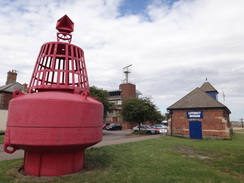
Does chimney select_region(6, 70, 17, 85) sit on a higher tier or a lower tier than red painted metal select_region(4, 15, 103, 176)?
higher

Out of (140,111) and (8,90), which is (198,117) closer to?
(140,111)

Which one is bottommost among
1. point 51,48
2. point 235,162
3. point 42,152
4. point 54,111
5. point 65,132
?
point 235,162

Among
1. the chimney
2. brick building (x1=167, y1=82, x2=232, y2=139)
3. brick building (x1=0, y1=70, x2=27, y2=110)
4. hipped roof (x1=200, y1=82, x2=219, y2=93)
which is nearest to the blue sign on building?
brick building (x1=167, y1=82, x2=232, y2=139)

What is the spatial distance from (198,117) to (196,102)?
1.96 meters

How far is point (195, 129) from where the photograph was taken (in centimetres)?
2089

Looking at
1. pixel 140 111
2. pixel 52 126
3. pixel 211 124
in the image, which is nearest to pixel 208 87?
pixel 211 124

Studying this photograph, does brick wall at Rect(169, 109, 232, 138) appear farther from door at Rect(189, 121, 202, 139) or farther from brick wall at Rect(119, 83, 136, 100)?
brick wall at Rect(119, 83, 136, 100)

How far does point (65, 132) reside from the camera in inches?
Answer: 219

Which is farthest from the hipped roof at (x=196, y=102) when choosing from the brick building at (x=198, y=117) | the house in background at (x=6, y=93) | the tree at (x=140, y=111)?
the house in background at (x=6, y=93)

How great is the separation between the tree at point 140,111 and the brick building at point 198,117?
11.6 ft

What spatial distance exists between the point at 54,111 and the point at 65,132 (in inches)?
28.9

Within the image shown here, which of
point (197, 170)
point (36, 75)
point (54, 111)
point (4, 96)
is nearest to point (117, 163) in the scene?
point (197, 170)

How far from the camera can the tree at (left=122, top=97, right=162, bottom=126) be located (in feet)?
83.9

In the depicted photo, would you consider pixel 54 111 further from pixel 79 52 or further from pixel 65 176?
pixel 79 52
